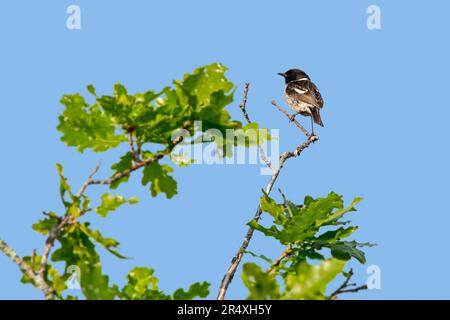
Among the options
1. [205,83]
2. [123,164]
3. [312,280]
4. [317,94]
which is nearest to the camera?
[312,280]

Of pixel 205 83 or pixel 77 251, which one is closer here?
pixel 77 251

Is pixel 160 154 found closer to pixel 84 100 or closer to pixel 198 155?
pixel 198 155

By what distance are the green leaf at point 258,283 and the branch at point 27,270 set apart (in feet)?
5.16

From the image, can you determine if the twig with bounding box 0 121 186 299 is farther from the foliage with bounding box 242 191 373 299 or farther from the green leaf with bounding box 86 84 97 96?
the foliage with bounding box 242 191 373 299

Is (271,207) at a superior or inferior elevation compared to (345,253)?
superior

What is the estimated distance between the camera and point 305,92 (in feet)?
54.3

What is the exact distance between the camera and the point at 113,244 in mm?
5336

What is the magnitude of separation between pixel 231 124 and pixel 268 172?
266cm

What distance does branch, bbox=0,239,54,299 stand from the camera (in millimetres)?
5129

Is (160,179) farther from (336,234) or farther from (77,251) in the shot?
(336,234)

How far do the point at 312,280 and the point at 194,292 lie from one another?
5.34 ft

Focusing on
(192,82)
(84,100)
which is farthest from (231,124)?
(84,100)

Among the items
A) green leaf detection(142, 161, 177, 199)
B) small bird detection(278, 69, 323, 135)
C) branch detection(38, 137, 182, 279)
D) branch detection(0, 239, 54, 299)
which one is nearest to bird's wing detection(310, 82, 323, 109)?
small bird detection(278, 69, 323, 135)

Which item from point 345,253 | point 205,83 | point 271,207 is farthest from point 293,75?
point 205,83
